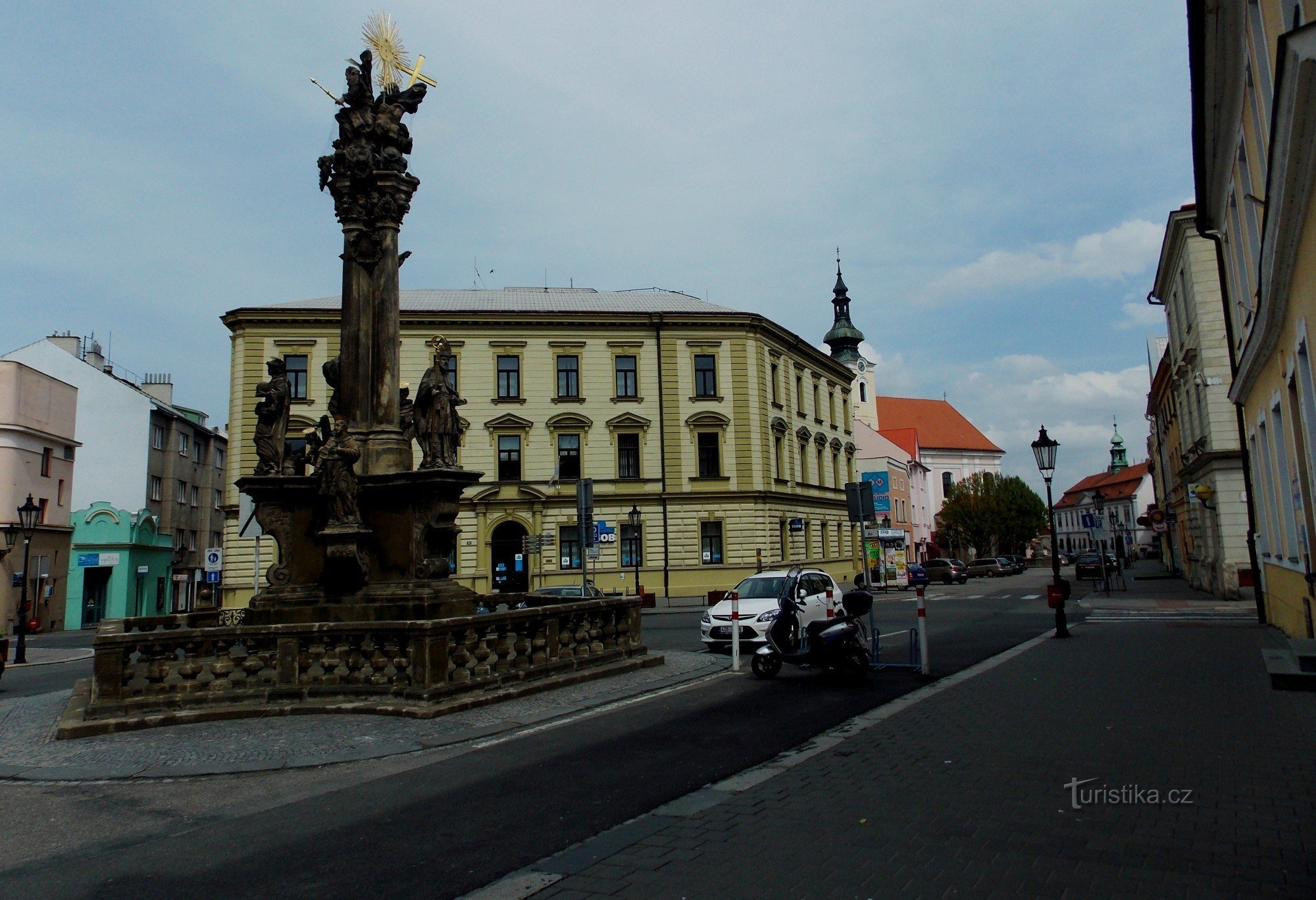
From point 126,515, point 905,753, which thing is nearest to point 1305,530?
point 905,753

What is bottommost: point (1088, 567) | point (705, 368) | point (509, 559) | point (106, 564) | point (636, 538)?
point (1088, 567)

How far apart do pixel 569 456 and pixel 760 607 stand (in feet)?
84.7

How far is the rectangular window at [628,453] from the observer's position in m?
42.3

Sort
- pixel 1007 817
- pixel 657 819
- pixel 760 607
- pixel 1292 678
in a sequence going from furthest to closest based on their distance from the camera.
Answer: pixel 760 607 → pixel 1292 678 → pixel 657 819 → pixel 1007 817

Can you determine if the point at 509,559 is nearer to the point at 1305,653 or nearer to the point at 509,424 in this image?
the point at 509,424

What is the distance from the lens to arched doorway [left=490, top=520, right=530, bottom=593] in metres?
40.2

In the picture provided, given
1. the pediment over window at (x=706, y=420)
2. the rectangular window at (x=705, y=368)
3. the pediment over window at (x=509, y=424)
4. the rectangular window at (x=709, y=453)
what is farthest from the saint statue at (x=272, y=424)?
the rectangular window at (x=705, y=368)

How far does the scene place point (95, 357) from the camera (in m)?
51.2

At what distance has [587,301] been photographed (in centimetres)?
4741

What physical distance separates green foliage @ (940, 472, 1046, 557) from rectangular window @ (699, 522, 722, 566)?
1882 inches

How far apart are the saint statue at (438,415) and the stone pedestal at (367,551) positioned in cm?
59

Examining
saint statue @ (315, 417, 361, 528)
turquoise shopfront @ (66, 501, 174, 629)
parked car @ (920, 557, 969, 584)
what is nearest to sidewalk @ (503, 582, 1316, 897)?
saint statue @ (315, 417, 361, 528)

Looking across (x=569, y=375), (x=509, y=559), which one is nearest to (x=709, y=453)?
(x=569, y=375)

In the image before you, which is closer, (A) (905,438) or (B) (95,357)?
(B) (95,357)
